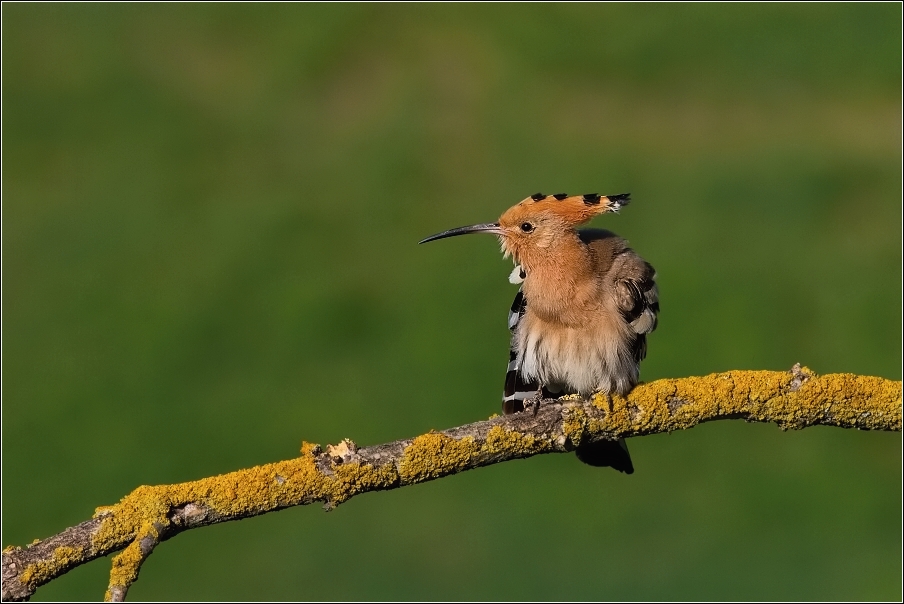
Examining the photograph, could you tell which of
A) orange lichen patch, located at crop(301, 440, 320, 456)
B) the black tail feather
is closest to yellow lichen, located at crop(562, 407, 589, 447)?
the black tail feather

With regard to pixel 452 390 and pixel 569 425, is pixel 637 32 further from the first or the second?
pixel 569 425

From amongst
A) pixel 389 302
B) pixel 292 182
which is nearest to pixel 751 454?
pixel 389 302

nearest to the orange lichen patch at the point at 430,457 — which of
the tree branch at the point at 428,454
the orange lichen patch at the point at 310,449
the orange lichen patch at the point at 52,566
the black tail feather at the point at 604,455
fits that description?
the tree branch at the point at 428,454

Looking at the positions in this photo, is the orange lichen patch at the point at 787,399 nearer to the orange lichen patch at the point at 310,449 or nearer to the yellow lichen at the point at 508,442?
the yellow lichen at the point at 508,442

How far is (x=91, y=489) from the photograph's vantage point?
8.25 meters

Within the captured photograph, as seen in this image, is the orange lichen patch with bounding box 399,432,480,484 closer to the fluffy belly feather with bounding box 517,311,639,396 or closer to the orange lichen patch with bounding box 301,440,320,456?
the orange lichen patch with bounding box 301,440,320,456

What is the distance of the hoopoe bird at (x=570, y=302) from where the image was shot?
510 centimetres

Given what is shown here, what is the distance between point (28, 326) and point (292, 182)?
223 centimetres

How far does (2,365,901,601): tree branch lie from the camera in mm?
3521

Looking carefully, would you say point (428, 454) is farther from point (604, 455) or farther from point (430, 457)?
point (604, 455)

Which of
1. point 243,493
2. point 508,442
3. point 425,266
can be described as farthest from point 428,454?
point 425,266

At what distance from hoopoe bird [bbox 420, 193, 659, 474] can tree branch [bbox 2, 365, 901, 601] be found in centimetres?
66

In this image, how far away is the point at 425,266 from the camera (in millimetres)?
9398

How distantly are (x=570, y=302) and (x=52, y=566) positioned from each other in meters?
2.35
